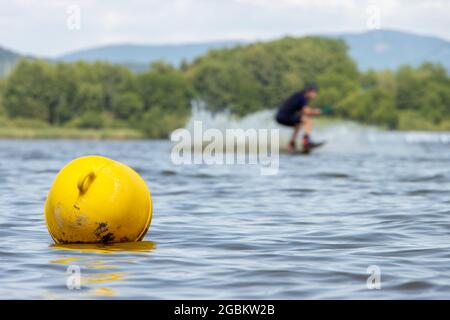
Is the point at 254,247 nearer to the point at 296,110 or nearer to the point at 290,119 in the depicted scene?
the point at 290,119

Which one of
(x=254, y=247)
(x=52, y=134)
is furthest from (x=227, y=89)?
(x=254, y=247)

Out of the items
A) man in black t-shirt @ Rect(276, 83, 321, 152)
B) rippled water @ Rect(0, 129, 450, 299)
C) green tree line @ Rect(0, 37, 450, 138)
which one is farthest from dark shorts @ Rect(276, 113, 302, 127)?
green tree line @ Rect(0, 37, 450, 138)

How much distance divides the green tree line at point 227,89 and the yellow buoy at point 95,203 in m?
89.4

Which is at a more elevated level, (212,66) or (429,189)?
(212,66)

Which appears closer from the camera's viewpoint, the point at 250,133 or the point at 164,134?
the point at 250,133

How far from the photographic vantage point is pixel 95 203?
9.27 meters

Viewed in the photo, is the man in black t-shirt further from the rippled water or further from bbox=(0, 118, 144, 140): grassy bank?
bbox=(0, 118, 144, 140): grassy bank

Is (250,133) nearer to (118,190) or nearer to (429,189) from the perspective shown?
(429,189)

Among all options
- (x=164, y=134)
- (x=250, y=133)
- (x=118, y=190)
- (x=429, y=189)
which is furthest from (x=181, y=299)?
(x=164, y=134)

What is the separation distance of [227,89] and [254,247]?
4636 inches

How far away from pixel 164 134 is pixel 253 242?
275ft

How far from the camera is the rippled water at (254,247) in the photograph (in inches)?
295

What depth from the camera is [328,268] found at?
27.7ft

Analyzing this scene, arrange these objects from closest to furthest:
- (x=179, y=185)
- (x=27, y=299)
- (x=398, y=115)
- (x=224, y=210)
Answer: (x=27, y=299)
(x=224, y=210)
(x=179, y=185)
(x=398, y=115)
